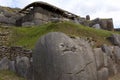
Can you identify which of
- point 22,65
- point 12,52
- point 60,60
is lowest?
point 22,65

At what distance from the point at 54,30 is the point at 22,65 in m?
4.84

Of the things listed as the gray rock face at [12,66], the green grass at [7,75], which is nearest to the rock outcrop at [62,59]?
the green grass at [7,75]

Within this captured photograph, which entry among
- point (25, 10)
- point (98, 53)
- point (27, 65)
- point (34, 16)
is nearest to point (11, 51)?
point (27, 65)

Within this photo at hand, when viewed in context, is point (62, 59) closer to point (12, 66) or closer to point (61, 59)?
point (61, 59)

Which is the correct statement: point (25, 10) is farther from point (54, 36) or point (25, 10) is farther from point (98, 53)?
point (54, 36)

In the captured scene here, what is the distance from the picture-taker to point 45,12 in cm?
3397

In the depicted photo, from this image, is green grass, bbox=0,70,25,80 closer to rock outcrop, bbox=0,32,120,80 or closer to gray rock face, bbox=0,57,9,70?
gray rock face, bbox=0,57,9,70

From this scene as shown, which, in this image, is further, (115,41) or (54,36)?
(115,41)

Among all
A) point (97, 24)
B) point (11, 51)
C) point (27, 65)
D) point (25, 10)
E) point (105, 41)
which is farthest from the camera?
point (25, 10)

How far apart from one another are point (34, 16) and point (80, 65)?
1844 centimetres

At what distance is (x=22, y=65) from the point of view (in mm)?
19047

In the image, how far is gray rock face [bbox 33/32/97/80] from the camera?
49.8ft

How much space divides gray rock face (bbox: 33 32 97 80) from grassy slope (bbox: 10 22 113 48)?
20.1 ft

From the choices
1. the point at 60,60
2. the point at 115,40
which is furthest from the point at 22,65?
the point at 115,40
